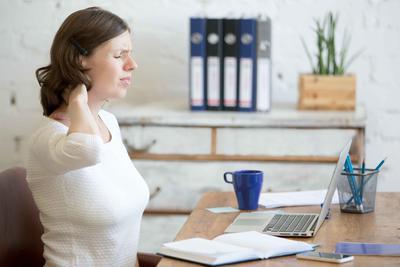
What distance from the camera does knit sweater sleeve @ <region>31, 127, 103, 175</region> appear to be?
1.75 metres

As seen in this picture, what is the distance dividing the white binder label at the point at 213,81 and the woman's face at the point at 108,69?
1.00 m

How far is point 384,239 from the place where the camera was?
1.70 meters

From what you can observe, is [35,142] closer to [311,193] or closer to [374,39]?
[311,193]

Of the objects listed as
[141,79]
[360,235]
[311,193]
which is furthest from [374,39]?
[360,235]

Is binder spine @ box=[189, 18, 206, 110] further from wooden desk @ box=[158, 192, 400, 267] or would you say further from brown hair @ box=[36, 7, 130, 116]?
brown hair @ box=[36, 7, 130, 116]

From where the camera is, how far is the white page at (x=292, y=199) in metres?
2.07

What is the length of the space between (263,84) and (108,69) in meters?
1.10

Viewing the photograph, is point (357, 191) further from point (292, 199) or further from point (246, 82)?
point (246, 82)

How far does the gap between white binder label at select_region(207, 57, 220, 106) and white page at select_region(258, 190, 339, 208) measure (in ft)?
2.75

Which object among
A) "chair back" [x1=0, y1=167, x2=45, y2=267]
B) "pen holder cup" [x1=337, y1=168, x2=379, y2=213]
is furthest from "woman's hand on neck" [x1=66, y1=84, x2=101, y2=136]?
"pen holder cup" [x1=337, y1=168, x2=379, y2=213]

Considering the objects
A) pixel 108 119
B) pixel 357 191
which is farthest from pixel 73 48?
pixel 357 191

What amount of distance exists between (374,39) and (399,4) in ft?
0.55

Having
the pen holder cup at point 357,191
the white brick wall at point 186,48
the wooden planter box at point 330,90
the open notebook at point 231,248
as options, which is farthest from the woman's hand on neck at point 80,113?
the white brick wall at point 186,48

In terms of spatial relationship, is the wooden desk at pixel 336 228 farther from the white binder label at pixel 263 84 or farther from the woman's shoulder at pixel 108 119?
the white binder label at pixel 263 84
